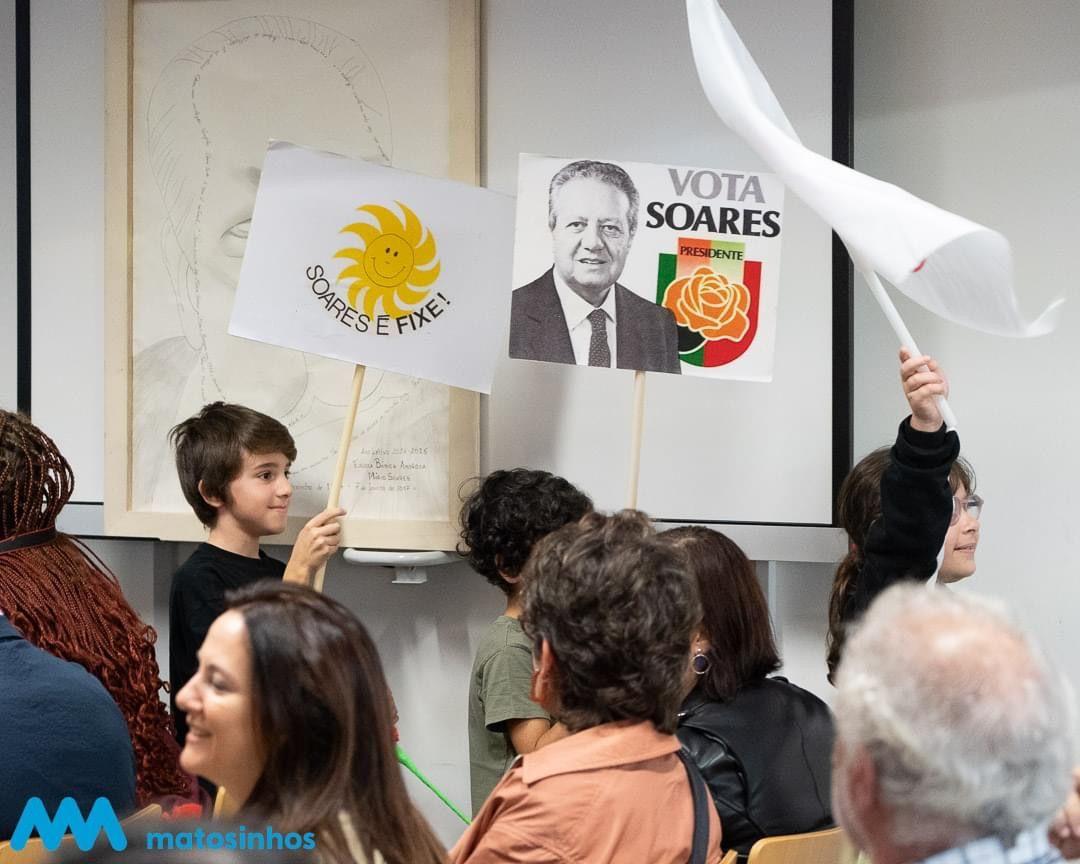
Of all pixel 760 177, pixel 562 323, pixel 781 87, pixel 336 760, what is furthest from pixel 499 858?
pixel 781 87

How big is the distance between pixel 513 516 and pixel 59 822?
1.27 m

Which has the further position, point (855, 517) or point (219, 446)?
point (219, 446)

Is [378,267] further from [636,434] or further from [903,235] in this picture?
[903,235]

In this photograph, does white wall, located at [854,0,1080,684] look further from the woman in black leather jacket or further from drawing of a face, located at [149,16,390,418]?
drawing of a face, located at [149,16,390,418]

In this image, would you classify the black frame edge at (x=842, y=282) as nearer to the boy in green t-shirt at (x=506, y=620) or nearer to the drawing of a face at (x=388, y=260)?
the boy in green t-shirt at (x=506, y=620)

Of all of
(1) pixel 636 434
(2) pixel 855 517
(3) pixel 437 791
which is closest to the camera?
(2) pixel 855 517

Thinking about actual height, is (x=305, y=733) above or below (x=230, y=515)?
below

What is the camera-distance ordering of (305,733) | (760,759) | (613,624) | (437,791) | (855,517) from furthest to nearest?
(437,791) < (855,517) < (760,759) < (613,624) < (305,733)

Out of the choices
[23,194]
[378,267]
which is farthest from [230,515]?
[23,194]

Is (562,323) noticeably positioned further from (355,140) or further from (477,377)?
(355,140)

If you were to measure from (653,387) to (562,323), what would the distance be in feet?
1.41

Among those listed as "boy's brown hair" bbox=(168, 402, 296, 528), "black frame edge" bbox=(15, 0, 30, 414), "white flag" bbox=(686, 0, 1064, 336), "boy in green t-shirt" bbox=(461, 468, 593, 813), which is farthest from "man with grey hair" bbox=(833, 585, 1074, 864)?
"black frame edge" bbox=(15, 0, 30, 414)

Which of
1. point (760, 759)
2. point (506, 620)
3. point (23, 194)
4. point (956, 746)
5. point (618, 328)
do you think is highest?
point (23, 194)

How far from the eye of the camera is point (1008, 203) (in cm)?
301
